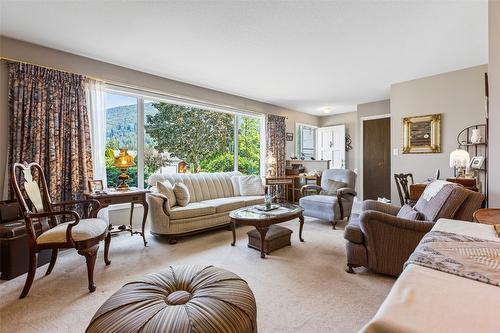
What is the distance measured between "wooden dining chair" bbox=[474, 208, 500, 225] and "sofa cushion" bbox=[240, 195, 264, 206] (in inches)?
116

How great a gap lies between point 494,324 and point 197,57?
362cm

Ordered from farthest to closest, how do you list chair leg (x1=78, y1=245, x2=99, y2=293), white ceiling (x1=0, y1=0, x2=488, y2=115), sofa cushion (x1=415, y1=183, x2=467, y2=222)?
white ceiling (x1=0, y1=0, x2=488, y2=115), chair leg (x1=78, y1=245, x2=99, y2=293), sofa cushion (x1=415, y1=183, x2=467, y2=222)

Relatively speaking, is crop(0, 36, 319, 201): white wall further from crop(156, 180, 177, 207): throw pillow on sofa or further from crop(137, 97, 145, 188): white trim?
crop(156, 180, 177, 207): throw pillow on sofa

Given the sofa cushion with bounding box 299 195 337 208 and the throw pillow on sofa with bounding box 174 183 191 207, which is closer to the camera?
the throw pillow on sofa with bounding box 174 183 191 207

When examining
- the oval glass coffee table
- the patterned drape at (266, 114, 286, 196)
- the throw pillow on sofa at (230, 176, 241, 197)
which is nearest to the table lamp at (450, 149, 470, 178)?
the oval glass coffee table

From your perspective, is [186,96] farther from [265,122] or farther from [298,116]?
[298,116]

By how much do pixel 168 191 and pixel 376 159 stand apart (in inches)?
203

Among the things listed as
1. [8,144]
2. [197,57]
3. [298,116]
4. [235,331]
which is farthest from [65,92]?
[298,116]

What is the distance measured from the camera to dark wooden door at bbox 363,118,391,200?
605 centimetres

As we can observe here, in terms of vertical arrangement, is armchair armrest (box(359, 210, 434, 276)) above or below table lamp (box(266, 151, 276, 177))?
below

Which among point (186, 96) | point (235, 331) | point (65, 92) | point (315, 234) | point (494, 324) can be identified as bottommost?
point (315, 234)

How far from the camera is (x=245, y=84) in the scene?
4641mm

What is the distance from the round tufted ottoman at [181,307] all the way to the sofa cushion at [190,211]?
187 centimetres

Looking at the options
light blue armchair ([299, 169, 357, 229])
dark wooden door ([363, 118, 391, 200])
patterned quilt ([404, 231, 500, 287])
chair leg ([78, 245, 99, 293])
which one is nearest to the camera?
patterned quilt ([404, 231, 500, 287])
